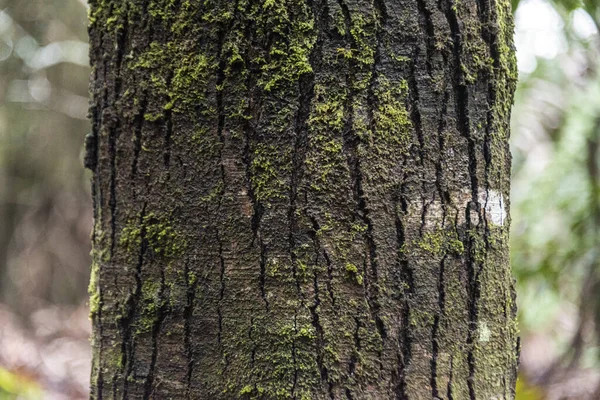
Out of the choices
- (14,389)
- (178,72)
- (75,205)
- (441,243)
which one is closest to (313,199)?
(441,243)

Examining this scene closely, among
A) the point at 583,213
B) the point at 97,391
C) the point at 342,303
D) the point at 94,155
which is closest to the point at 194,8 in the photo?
the point at 94,155

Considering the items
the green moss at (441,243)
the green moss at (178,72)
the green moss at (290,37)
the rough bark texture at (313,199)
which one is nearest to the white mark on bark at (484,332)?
the rough bark texture at (313,199)

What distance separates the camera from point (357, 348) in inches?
43.5

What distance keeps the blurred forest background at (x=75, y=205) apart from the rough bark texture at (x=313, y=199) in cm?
287

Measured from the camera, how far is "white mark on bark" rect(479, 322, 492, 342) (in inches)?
46.9

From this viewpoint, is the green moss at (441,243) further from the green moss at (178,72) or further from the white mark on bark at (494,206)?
the green moss at (178,72)

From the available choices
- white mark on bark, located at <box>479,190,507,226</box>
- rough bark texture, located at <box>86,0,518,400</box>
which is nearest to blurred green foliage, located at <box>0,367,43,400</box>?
rough bark texture, located at <box>86,0,518,400</box>

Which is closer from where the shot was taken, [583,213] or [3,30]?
[583,213]

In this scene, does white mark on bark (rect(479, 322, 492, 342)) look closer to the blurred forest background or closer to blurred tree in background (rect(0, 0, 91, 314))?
the blurred forest background

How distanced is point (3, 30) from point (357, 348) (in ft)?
29.5

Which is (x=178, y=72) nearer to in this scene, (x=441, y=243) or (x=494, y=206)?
(x=441, y=243)

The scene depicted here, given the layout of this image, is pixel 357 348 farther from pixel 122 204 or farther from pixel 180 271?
Result: pixel 122 204

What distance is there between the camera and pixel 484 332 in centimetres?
120

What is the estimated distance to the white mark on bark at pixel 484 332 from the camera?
1.19 metres
